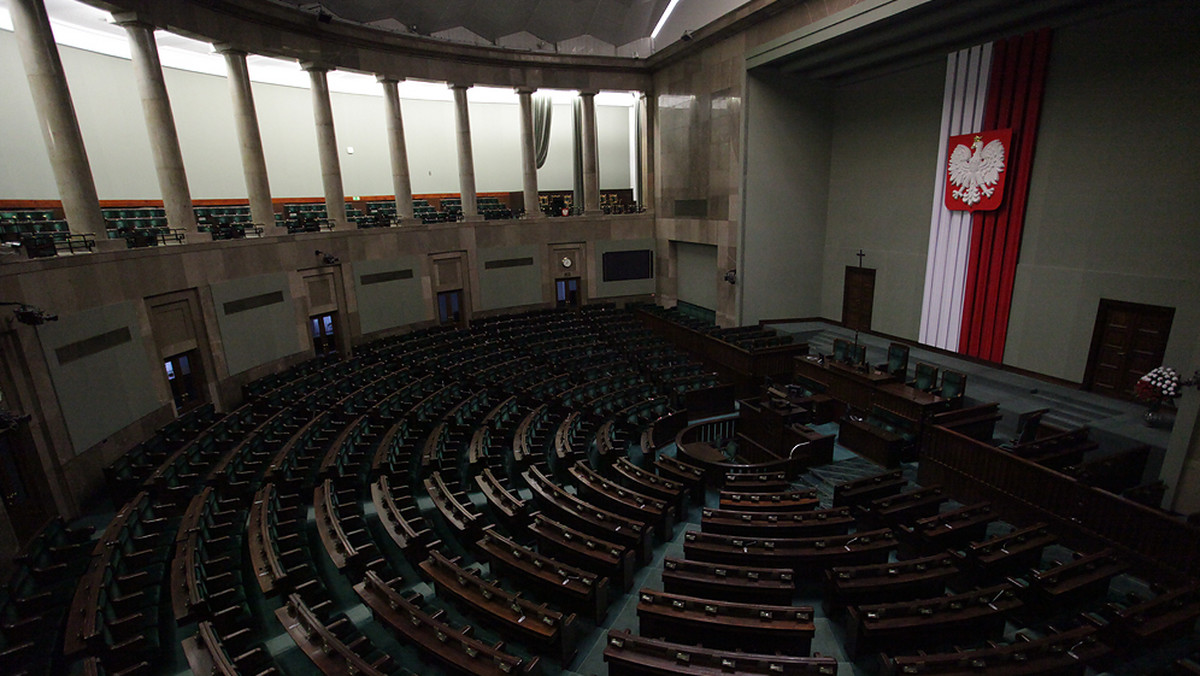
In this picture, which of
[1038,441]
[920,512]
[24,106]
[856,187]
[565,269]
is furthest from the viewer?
[565,269]

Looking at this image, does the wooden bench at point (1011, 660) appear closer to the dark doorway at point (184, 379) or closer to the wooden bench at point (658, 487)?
the wooden bench at point (658, 487)

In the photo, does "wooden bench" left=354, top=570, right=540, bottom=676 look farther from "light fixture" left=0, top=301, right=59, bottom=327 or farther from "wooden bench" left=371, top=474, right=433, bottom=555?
"light fixture" left=0, top=301, right=59, bottom=327

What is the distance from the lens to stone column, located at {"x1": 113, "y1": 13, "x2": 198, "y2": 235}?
10751 millimetres

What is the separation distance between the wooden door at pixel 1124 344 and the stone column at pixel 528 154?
15.6 m

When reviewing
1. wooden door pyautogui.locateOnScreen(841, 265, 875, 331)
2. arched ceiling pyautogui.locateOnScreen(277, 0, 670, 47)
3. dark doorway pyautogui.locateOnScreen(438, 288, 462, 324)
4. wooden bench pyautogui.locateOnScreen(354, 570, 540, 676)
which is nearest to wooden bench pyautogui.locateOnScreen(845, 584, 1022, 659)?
wooden bench pyautogui.locateOnScreen(354, 570, 540, 676)

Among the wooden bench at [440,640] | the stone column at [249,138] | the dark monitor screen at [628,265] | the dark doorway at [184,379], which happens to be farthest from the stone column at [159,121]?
the dark monitor screen at [628,265]

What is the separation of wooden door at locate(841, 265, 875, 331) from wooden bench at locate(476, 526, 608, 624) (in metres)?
13.2

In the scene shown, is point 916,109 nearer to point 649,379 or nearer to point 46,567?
point 649,379

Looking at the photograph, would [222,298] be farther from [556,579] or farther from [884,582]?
[884,582]

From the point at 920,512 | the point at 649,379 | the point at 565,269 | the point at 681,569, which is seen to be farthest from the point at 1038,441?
the point at 565,269

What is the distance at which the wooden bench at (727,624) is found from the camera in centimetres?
493

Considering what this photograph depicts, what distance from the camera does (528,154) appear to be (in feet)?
63.5

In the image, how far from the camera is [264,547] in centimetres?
596

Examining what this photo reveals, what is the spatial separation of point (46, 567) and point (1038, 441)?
43.8 feet
